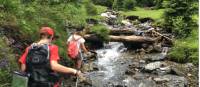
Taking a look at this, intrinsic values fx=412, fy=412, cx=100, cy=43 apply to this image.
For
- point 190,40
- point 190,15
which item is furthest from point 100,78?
point 190,15

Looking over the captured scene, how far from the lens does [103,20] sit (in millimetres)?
36250

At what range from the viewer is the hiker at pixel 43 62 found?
22.0 ft

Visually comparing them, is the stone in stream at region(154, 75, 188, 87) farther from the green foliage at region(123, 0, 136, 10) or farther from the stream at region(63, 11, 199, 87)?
the green foliage at region(123, 0, 136, 10)

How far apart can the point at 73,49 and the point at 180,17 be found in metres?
13.7

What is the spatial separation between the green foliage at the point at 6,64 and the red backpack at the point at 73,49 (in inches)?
118

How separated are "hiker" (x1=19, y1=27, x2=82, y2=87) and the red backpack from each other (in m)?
5.68

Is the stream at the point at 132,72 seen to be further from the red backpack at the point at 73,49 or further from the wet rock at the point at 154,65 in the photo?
the red backpack at the point at 73,49

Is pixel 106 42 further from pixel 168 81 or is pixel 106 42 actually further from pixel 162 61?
pixel 168 81

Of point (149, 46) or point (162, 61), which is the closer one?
point (162, 61)

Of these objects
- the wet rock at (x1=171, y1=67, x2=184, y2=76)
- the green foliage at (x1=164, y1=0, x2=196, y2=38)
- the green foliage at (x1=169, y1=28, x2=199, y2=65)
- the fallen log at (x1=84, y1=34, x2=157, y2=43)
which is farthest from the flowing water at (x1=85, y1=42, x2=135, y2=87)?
the green foliage at (x1=164, y1=0, x2=196, y2=38)

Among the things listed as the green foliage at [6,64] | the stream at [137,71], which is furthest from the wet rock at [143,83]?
the green foliage at [6,64]

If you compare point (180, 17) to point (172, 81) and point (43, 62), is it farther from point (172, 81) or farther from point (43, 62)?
point (43, 62)

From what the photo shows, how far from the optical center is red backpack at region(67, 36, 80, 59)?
12.7m

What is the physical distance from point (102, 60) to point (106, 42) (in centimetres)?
346
